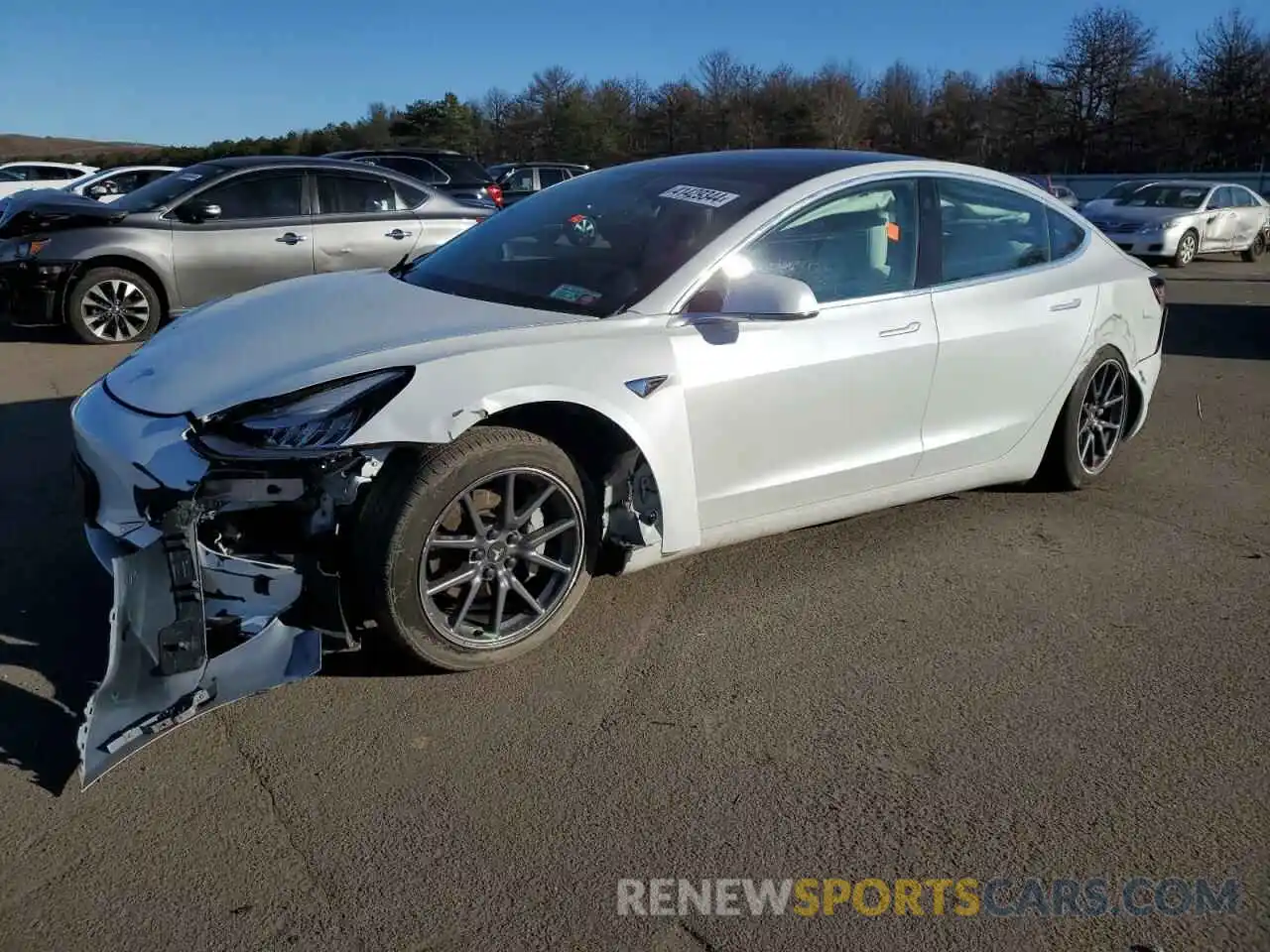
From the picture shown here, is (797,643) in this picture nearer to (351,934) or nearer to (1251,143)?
(351,934)

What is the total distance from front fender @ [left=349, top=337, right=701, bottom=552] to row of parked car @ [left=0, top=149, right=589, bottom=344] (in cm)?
491

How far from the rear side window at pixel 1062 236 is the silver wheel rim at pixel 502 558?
285cm

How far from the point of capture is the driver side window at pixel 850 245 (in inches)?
158

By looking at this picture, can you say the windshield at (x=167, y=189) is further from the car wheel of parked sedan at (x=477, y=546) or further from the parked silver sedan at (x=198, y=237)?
the car wheel of parked sedan at (x=477, y=546)

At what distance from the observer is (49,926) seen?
7.64ft

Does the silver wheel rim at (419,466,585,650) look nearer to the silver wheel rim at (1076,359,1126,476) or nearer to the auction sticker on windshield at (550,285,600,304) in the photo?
the auction sticker on windshield at (550,285,600,304)

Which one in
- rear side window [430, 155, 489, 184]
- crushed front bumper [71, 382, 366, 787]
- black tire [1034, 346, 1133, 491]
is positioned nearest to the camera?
crushed front bumper [71, 382, 366, 787]

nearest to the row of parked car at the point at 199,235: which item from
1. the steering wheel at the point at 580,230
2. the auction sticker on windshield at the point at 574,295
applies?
the steering wheel at the point at 580,230

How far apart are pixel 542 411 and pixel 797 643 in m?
1.19

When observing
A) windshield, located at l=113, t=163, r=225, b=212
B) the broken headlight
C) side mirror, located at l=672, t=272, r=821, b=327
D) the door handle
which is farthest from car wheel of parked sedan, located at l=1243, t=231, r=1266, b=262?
the broken headlight

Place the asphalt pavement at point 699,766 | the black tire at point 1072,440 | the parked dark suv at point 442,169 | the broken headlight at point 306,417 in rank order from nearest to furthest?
the asphalt pavement at point 699,766 < the broken headlight at point 306,417 < the black tire at point 1072,440 < the parked dark suv at point 442,169

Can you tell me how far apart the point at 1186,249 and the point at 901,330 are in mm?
16396

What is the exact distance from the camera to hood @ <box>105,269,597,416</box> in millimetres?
3207

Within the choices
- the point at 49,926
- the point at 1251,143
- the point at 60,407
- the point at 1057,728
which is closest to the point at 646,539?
the point at 1057,728
